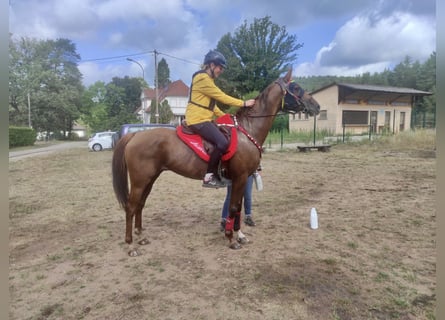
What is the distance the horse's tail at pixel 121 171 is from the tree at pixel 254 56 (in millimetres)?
31062

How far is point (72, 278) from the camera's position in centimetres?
328

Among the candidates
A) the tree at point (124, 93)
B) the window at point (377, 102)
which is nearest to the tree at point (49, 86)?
the tree at point (124, 93)

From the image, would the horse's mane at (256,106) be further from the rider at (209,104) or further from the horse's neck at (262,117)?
the rider at (209,104)

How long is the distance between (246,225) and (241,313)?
2356 millimetres

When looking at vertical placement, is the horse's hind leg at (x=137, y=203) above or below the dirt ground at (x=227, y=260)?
above

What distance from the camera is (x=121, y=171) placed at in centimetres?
420

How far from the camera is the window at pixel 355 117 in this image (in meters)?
28.6

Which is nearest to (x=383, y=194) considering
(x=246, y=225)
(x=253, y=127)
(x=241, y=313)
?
(x=246, y=225)

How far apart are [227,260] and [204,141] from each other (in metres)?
1.58

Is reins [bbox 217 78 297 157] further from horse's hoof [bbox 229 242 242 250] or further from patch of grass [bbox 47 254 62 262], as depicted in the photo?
patch of grass [bbox 47 254 62 262]

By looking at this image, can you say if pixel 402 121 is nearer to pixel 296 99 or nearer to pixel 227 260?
pixel 296 99

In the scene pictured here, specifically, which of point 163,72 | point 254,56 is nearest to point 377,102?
point 254,56

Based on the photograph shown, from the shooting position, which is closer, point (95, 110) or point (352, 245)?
point (352, 245)

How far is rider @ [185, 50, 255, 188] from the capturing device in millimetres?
3797
